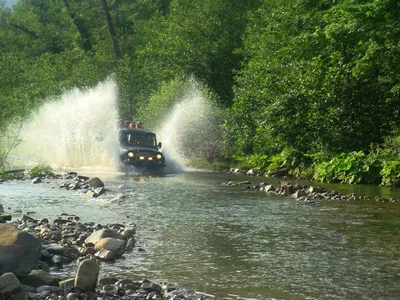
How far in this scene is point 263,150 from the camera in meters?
31.7

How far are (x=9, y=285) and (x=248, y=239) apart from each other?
18.1ft

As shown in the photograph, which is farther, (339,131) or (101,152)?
(101,152)

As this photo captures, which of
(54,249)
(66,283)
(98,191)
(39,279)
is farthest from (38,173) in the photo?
(66,283)

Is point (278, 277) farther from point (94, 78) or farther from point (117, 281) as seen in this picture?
point (94, 78)

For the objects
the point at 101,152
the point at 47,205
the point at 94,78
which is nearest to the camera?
the point at 47,205

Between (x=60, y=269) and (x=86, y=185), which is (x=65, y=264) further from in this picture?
(x=86, y=185)

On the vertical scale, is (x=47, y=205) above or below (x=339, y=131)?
below

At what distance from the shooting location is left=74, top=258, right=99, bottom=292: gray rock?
829 cm

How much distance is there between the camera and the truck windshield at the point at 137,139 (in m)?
29.6

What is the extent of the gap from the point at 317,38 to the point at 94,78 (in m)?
25.3

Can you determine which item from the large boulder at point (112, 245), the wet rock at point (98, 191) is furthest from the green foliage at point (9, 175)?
the large boulder at point (112, 245)

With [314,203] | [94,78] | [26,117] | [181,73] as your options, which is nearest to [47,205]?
[314,203]

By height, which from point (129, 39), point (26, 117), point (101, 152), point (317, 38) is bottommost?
point (101, 152)

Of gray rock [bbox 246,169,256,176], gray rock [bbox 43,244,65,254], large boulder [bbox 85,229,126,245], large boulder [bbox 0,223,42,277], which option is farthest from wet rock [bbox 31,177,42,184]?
large boulder [bbox 0,223,42,277]
